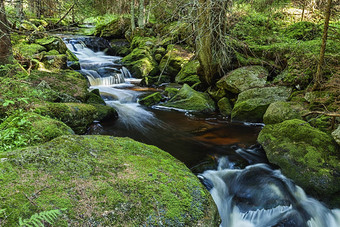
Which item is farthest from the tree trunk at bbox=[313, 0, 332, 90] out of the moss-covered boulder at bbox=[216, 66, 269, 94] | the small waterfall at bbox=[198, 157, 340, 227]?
the small waterfall at bbox=[198, 157, 340, 227]

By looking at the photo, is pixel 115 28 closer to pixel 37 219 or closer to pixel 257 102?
pixel 257 102

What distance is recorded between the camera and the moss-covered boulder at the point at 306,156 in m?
3.83

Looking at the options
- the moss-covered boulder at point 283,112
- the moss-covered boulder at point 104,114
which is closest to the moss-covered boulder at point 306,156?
the moss-covered boulder at point 283,112

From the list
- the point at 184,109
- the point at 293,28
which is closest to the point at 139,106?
the point at 184,109

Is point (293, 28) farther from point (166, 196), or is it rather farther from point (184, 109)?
point (166, 196)

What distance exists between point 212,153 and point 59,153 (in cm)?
361

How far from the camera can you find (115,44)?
2084 cm

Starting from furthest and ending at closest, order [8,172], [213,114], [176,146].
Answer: [213,114] → [176,146] → [8,172]

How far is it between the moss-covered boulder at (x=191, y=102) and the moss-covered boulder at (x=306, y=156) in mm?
3699

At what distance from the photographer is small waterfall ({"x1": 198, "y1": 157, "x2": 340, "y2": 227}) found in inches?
141

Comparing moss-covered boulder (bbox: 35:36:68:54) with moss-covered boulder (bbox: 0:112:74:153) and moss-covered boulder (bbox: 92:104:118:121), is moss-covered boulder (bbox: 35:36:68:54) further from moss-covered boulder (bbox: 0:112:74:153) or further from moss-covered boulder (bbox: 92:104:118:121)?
moss-covered boulder (bbox: 0:112:74:153)

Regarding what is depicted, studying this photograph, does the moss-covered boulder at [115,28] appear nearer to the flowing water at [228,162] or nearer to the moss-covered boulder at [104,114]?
the flowing water at [228,162]

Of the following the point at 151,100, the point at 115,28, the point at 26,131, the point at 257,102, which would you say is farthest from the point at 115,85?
the point at 115,28

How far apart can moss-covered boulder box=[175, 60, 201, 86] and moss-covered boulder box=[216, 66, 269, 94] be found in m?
2.74
